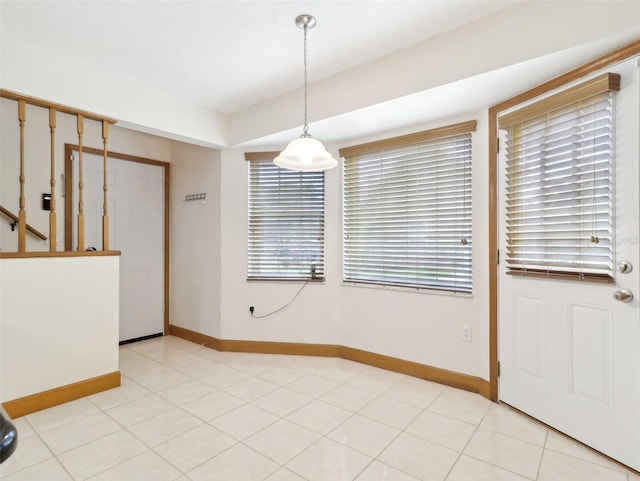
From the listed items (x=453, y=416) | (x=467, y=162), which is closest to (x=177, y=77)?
(x=467, y=162)

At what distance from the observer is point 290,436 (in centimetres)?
214

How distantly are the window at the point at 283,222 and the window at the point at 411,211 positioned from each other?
13.1 inches

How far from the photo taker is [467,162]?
279 centimetres

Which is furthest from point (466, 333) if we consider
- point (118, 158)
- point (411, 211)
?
point (118, 158)

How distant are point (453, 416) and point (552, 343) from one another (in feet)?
2.69

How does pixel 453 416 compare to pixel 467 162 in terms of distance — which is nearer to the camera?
pixel 453 416

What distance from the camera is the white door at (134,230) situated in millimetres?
3799

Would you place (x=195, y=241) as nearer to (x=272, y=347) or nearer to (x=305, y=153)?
(x=272, y=347)

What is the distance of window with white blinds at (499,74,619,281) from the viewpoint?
76.6 inches

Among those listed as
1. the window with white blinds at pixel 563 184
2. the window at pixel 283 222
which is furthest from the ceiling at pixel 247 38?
the window at pixel 283 222

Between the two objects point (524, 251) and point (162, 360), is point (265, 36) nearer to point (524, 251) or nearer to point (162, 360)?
point (524, 251)

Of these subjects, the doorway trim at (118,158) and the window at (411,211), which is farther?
the doorway trim at (118,158)

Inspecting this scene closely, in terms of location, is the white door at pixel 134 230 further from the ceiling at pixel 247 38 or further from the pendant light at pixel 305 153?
the pendant light at pixel 305 153

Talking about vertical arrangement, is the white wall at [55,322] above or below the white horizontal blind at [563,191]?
below
